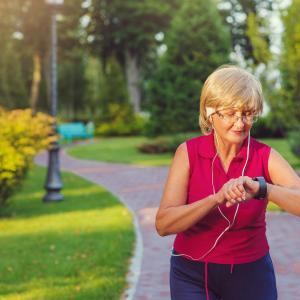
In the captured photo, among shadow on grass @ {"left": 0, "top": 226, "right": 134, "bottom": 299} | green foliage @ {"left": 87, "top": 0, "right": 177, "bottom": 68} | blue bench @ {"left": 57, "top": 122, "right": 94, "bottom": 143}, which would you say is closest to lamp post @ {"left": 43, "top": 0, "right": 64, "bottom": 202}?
shadow on grass @ {"left": 0, "top": 226, "right": 134, "bottom": 299}

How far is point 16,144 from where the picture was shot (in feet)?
29.7

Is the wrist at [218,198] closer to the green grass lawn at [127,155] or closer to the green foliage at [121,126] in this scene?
the green grass lawn at [127,155]

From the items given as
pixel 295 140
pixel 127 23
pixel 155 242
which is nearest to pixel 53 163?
pixel 155 242

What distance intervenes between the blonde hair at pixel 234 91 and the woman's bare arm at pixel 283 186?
218mm

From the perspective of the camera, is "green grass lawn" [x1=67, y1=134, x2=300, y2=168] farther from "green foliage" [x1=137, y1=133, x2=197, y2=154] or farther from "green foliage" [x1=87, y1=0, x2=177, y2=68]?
"green foliage" [x1=87, y1=0, x2=177, y2=68]

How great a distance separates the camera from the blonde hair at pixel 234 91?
6.87ft

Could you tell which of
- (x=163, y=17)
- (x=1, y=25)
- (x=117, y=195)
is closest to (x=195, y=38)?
(x=117, y=195)

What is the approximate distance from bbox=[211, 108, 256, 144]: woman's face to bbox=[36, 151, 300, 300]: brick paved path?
3153 millimetres

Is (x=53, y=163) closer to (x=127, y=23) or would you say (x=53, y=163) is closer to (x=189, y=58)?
(x=189, y=58)

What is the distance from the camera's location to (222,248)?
222cm

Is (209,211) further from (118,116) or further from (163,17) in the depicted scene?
(163,17)

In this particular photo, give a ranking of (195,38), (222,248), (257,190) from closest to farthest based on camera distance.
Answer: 1. (257,190)
2. (222,248)
3. (195,38)

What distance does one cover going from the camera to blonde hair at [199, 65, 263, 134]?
6.87ft

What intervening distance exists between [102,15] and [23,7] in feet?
17.6
